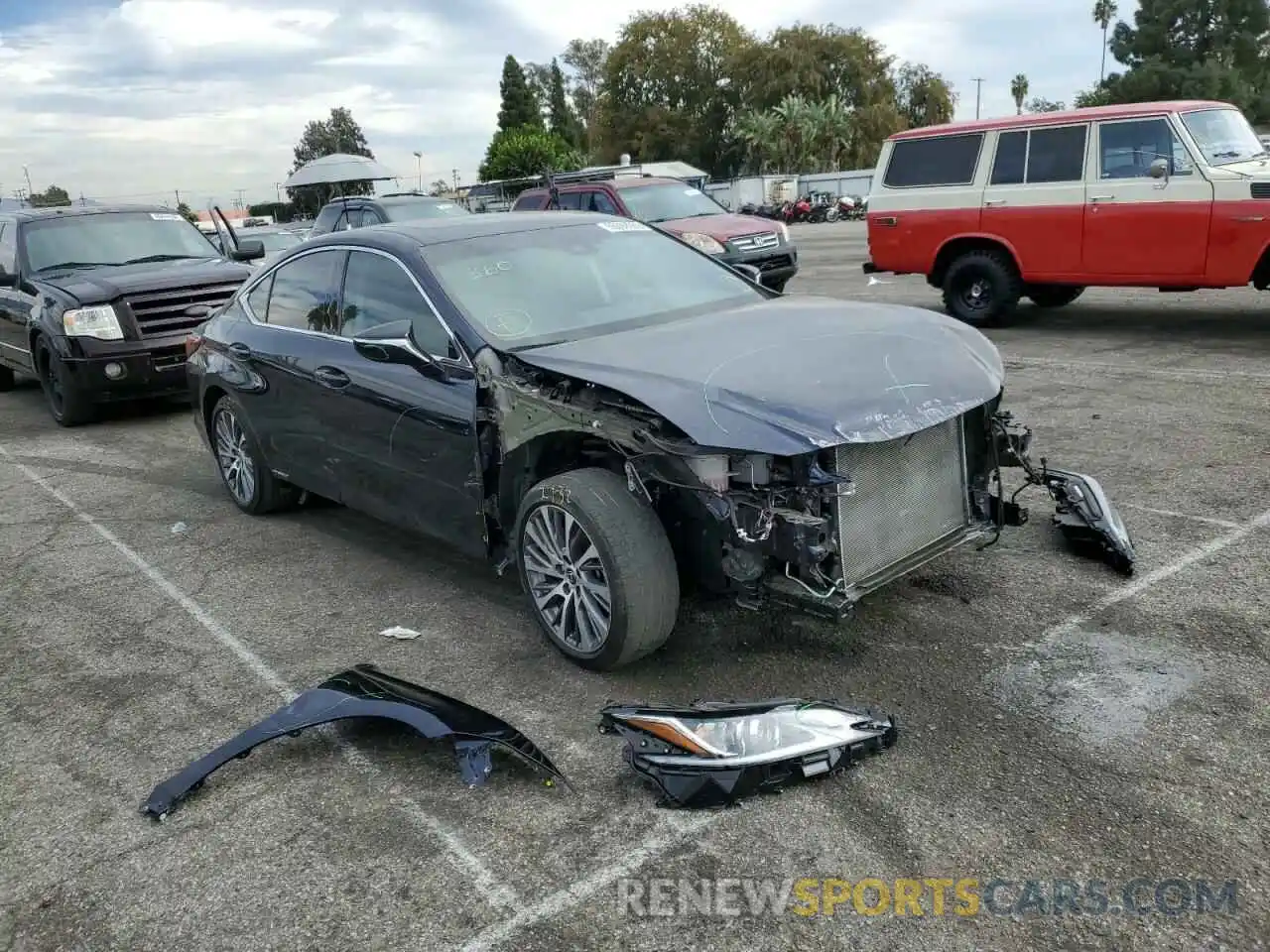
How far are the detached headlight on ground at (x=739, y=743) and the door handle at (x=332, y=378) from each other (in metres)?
2.37

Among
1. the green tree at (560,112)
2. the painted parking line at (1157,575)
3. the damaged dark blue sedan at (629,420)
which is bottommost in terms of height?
the painted parking line at (1157,575)

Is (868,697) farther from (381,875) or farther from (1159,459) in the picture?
(1159,459)

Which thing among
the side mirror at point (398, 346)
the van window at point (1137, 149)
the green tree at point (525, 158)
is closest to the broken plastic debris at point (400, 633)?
the side mirror at point (398, 346)

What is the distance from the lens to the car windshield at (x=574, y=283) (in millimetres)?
4402

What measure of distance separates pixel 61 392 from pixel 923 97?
265 ft

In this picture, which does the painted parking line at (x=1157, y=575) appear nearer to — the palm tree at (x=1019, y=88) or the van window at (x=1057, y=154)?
the van window at (x=1057, y=154)

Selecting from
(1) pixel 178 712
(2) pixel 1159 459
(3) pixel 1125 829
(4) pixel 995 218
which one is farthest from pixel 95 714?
(4) pixel 995 218

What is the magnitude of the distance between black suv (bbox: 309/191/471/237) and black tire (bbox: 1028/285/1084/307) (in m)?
7.09

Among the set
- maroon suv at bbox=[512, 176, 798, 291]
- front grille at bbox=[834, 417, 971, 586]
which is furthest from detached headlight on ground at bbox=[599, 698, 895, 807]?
maroon suv at bbox=[512, 176, 798, 291]

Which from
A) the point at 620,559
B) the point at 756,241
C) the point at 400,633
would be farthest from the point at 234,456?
the point at 756,241

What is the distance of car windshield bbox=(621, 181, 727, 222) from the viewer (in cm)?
1387

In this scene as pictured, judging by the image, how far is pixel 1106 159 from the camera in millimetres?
9672

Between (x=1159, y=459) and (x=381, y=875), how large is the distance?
516cm

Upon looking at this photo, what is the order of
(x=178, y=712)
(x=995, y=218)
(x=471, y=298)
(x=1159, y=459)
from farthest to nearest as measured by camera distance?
(x=995, y=218) → (x=1159, y=459) → (x=471, y=298) → (x=178, y=712)
